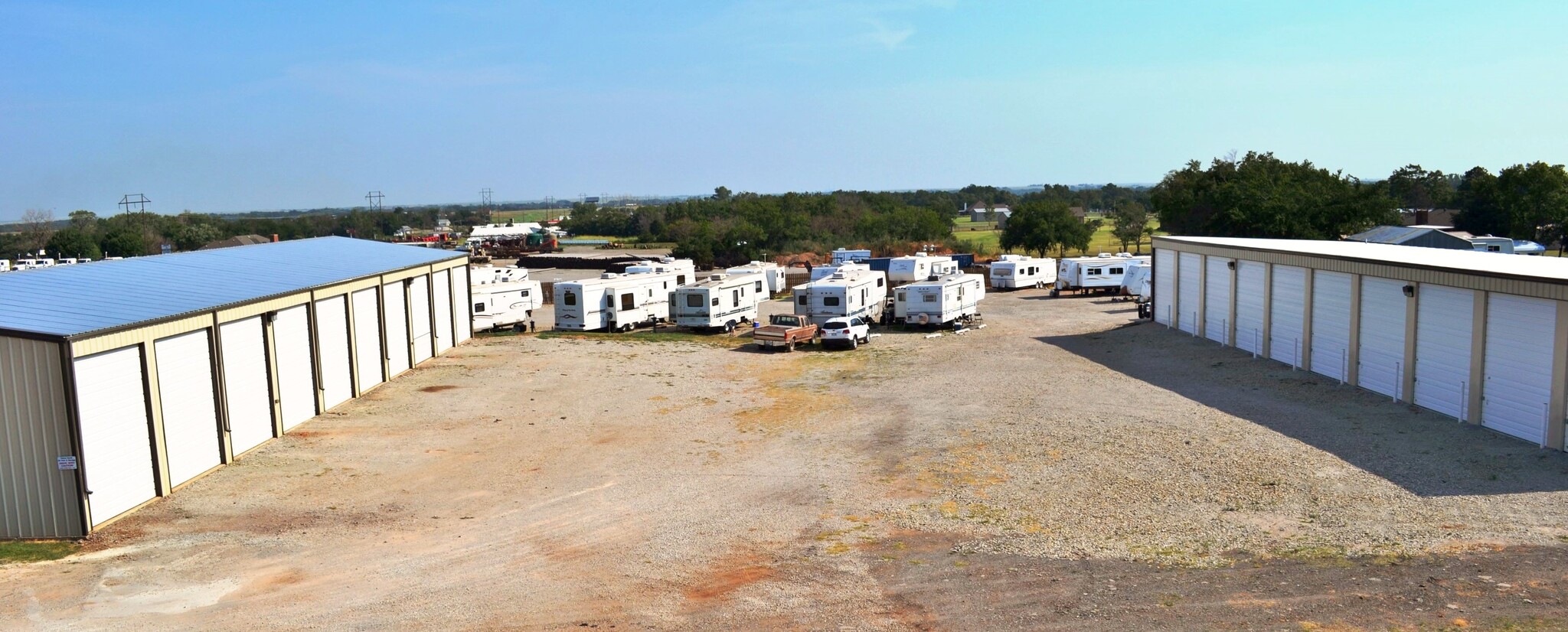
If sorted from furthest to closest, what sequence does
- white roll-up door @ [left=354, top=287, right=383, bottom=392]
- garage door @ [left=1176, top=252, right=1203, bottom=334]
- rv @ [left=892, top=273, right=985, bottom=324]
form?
rv @ [left=892, top=273, right=985, bottom=324] < garage door @ [left=1176, top=252, right=1203, bottom=334] < white roll-up door @ [left=354, top=287, right=383, bottom=392]

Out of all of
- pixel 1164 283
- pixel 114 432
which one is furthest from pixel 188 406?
pixel 1164 283

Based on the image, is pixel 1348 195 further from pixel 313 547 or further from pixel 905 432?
pixel 313 547

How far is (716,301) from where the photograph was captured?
1453 inches

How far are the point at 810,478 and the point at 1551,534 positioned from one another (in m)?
9.76

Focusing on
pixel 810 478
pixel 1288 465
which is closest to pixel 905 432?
pixel 810 478

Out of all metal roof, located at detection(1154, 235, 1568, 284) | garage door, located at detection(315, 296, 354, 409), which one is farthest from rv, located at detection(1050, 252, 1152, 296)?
garage door, located at detection(315, 296, 354, 409)

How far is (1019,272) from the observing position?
5203cm

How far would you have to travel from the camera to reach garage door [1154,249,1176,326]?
112 ft

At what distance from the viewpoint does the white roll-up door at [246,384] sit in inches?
748

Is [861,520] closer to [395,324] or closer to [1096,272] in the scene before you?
[395,324]

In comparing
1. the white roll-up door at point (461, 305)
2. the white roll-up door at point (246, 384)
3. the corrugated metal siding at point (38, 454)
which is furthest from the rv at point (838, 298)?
the corrugated metal siding at point (38, 454)

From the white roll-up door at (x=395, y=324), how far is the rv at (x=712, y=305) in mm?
10372

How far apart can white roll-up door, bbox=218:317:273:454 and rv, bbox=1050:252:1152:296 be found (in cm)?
3575

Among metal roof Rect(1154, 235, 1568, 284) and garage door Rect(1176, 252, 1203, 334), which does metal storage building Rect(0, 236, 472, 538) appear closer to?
metal roof Rect(1154, 235, 1568, 284)
